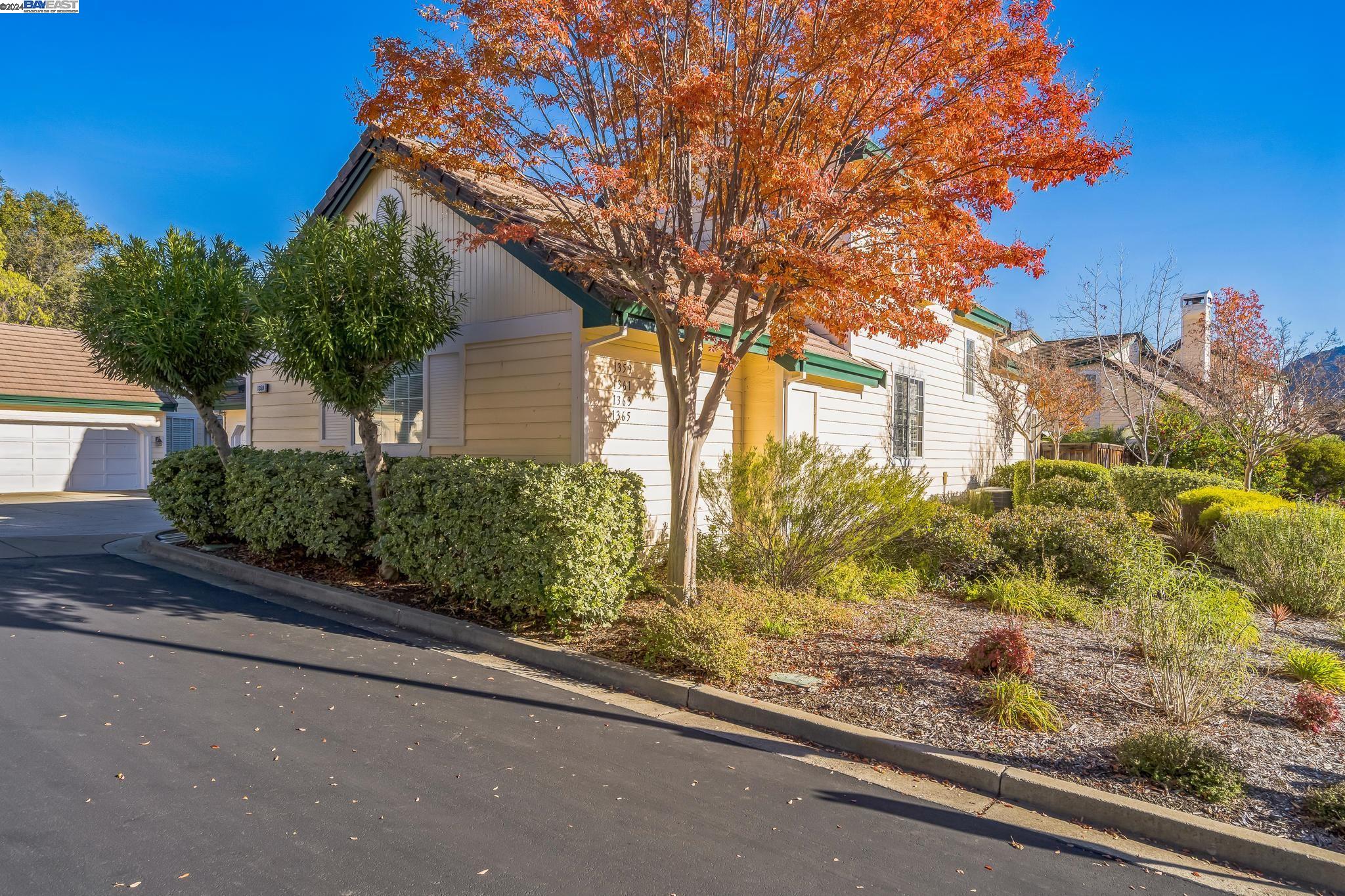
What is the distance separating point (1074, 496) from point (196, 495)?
14.3 meters

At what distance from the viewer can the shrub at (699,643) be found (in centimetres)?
→ 592

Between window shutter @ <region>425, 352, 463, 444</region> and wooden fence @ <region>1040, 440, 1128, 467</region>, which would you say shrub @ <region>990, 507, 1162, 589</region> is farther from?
wooden fence @ <region>1040, 440, 1128, 467</region>

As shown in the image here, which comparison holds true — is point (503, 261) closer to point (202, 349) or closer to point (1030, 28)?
point (202, 349)

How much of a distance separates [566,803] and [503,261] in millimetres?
7351

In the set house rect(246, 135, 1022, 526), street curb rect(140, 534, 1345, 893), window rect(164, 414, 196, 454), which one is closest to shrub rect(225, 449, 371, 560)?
house rect(246, 135, 1022, 526)

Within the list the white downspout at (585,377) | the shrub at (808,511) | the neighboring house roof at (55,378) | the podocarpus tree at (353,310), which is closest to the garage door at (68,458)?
the neighboring house roof at (55,378)

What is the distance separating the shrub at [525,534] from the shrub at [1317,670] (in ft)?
18.0

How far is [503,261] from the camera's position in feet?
32.4

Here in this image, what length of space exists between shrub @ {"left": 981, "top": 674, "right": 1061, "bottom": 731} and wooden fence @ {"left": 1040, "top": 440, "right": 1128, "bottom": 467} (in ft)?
60.0

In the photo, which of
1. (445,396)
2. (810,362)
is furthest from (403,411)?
(810,362)

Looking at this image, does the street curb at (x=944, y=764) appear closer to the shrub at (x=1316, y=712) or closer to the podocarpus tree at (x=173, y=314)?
the shrub at (x=1316, y=712)

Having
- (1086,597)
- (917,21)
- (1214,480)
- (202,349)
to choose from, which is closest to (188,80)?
(202,349)

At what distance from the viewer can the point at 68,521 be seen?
15.2 metres

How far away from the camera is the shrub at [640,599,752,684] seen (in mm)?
5918
